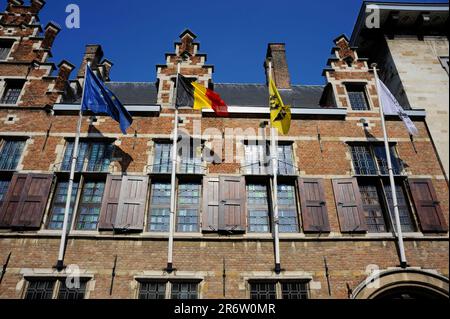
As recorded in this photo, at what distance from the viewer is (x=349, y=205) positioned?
363 inches

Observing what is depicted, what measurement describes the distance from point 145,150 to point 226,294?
472 centimetres

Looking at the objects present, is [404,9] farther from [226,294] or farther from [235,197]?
[226,294]

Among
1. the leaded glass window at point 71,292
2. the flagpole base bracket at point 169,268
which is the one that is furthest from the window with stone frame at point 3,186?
the flagpole base bracket at point 169,268

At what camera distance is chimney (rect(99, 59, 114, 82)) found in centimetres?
1491

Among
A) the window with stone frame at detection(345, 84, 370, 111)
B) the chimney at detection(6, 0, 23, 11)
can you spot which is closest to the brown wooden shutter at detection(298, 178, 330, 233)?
the window with stone frame at detection(345, 84, 370, 111)

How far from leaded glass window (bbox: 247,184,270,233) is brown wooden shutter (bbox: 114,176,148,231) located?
291 centimetres

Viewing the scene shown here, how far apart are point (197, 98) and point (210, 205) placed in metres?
3.18

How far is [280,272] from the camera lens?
824 cm

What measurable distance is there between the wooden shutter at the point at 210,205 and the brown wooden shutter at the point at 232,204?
0.41ft

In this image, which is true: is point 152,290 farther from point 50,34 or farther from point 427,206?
point 50,34

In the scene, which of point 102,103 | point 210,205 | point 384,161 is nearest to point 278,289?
point 210,205

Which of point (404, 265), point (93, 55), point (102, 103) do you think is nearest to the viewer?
point (404, 265)

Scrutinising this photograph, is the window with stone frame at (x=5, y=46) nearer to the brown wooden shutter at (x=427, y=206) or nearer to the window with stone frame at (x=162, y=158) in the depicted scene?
the window with stone frame at (x=162, y=158)

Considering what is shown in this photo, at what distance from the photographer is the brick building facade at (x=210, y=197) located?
813 cm
